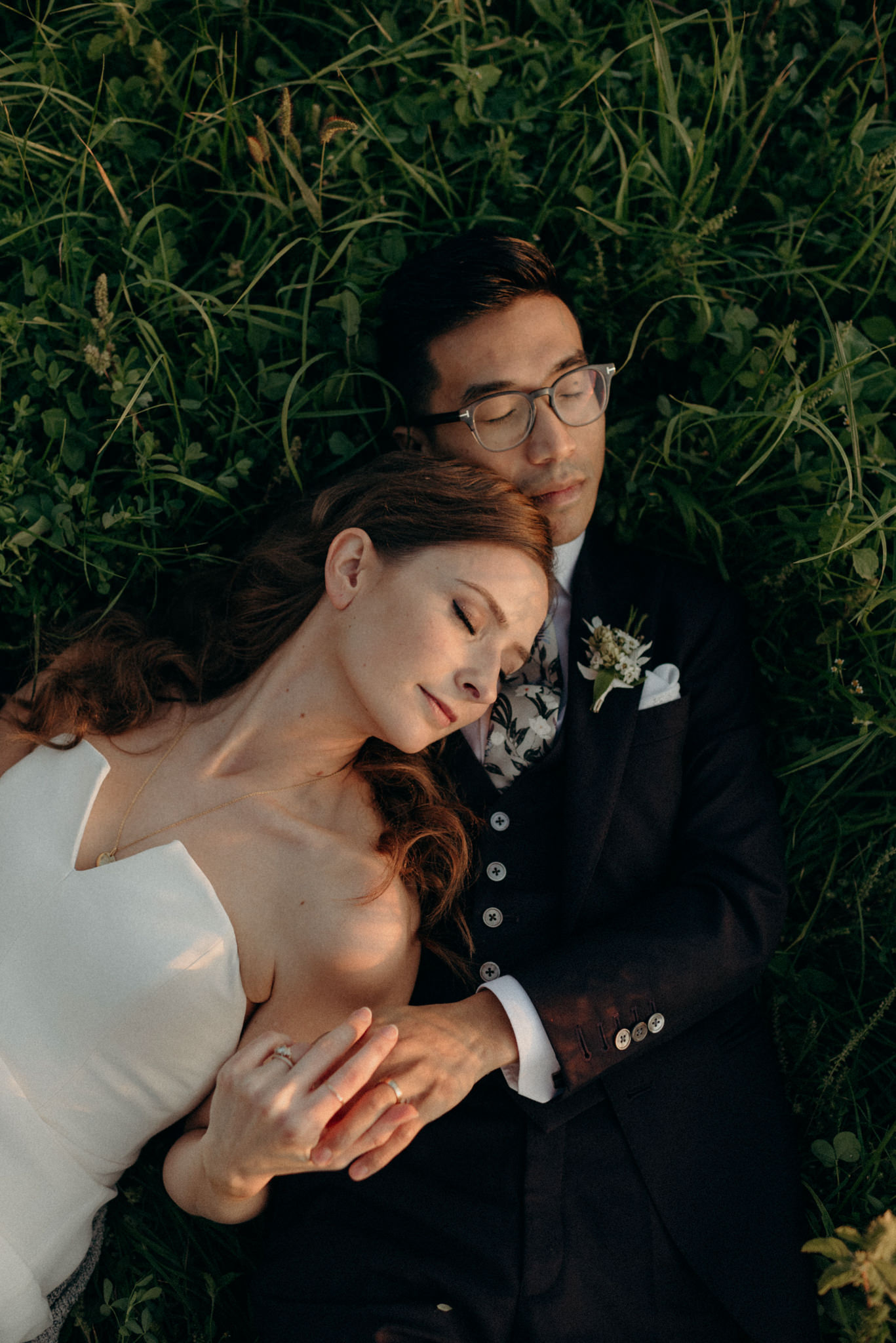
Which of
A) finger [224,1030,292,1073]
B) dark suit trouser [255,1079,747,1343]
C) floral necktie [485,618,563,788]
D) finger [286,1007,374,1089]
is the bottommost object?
dark suit trouser [255,1079,747,1343]

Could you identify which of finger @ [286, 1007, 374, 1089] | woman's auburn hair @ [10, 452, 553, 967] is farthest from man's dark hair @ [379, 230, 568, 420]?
finger @ [286, 1007, 374, 1089]

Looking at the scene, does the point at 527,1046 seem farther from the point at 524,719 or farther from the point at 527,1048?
the point at 524,719

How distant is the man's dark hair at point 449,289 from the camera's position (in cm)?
349

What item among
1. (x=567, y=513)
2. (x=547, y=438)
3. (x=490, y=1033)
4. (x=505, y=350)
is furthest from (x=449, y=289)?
(x=490, y=1033)

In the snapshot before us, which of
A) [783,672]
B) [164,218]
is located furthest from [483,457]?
[164,218]

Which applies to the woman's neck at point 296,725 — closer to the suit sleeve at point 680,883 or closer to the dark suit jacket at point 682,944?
the dark suit jacket at point 682,944

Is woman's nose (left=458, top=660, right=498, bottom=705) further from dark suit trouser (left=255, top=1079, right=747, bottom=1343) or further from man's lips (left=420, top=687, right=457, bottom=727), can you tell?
dark suit trouser (left=255, top=1079, right=747, bottom=1343)

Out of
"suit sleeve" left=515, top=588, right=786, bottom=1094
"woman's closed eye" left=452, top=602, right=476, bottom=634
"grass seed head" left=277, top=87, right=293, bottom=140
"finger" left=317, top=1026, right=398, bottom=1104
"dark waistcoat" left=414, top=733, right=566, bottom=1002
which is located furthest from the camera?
"grass seed head" left=277, top=87, right=293, bottom=140

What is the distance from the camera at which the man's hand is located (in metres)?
2.55

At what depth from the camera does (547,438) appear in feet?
11.0

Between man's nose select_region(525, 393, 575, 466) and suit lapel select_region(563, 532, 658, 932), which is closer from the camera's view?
suit lapel select_region(563, 532, 658, 932)

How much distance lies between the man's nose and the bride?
18 centimetres

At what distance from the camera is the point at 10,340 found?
3.65m

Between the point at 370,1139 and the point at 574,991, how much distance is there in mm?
847
